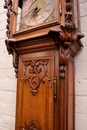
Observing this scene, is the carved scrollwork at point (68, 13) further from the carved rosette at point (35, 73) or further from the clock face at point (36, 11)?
the carved rosette at point (35, 73)

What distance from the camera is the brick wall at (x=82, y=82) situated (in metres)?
0.79

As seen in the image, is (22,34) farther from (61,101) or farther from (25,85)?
(61,101)

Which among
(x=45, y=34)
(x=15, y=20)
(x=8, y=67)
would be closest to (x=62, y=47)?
(x=45, y=34)

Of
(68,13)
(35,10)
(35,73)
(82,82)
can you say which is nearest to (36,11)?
(35,10)

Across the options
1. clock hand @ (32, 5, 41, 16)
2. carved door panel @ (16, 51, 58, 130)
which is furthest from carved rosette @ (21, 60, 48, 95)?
clock hand @ (32, 5, 41, 16)

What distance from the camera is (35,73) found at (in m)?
0.77

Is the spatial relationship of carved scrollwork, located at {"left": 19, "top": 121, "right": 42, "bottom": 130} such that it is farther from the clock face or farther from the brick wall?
the clock face

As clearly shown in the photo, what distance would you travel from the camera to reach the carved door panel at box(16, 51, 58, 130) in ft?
2.32

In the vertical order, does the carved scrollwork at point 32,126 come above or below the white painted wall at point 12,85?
below

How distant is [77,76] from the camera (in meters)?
0.83

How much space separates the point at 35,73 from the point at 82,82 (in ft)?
0.87

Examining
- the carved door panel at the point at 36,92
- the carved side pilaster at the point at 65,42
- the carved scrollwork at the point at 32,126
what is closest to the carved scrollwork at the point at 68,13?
the carved side pilaster at the point at 65,42

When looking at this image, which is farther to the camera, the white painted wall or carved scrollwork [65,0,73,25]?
the white painted wall

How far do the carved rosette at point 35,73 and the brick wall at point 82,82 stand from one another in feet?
0.70
